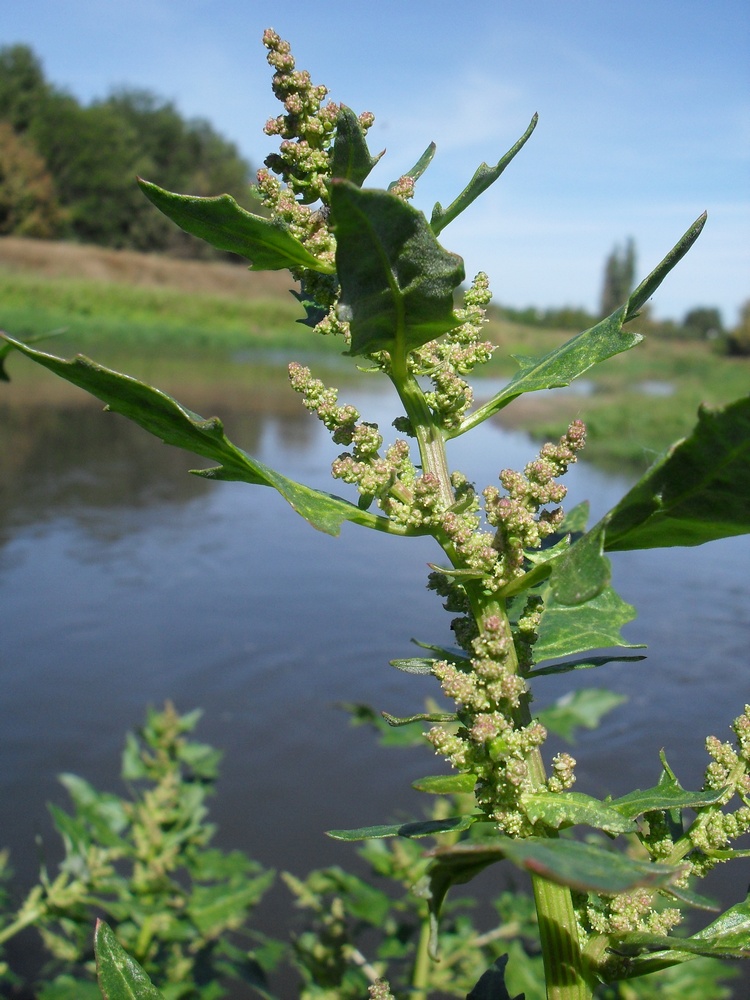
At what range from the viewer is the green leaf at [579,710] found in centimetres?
208

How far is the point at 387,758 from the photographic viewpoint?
163 inches

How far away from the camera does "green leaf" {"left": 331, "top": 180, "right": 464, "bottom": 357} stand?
446 mm

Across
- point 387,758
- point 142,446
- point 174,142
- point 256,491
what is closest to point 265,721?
point 387,758

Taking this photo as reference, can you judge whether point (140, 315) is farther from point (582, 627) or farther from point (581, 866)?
point (581, 866)

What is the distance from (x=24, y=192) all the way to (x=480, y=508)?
28218 millimetres

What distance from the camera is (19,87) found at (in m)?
28.5

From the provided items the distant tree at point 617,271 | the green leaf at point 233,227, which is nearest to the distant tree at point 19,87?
the distant tree at point 617,271

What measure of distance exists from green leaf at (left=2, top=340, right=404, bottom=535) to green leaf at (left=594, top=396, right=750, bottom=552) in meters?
0.18

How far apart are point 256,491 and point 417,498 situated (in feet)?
27.1

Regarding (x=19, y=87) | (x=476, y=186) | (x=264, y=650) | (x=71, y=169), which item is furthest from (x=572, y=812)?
(x=19, y=87)

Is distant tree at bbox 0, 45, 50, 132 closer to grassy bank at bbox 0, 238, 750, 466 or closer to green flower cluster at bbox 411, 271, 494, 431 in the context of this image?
grassy bank at bbox 0, 238, 750, 466

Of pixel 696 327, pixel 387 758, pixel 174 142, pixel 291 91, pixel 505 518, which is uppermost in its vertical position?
pixel 174 142

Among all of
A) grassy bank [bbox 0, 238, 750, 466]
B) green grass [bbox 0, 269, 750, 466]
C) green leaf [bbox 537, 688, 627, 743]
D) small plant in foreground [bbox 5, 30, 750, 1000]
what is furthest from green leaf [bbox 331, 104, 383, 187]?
grassy bank [bbox 0, 238, 750, 466]

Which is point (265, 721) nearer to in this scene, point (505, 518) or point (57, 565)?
point (57, 565)
